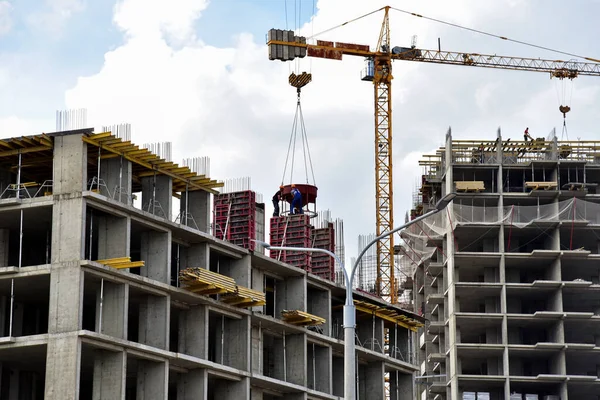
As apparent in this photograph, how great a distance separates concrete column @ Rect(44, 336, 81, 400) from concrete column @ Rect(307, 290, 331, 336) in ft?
90.2

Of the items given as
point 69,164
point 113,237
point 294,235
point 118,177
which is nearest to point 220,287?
point 113,237

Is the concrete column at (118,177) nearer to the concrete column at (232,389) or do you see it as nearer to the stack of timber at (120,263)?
the stack of timber at (120,263)

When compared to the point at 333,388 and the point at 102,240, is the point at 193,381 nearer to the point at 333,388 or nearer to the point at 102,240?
the point at 102,240

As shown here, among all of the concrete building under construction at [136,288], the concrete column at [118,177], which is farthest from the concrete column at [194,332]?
the concrete column at [118,177]

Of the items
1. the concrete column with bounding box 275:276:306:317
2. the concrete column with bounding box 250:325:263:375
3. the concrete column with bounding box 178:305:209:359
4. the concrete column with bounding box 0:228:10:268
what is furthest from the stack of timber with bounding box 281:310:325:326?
the concrete column with bounding box 0:228:10:268

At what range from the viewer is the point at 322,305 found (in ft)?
299

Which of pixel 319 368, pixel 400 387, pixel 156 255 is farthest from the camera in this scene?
pixel 400 387

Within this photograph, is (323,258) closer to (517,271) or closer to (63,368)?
(63,368)

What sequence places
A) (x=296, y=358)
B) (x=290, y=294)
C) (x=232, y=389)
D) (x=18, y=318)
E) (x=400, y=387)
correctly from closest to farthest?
(x=18, y=318) → (x=232, y=389) → (x=296, y=358) → (x=290, y=294) → (x=400, y=387)

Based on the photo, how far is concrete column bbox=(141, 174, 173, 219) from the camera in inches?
3009

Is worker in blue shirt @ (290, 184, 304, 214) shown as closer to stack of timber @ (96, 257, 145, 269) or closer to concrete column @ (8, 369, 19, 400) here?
stack of timber @ (96, 257, 145, 269)

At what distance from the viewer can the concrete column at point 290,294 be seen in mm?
87250

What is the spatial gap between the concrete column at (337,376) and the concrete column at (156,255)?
23.0 metres

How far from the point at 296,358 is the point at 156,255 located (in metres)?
15.8
